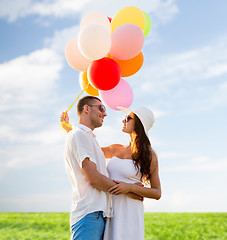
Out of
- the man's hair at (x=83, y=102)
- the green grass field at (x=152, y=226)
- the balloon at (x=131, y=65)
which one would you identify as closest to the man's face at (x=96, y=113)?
the man's hair at (x=83, y=102)

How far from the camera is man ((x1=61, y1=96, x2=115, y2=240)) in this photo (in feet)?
9.58

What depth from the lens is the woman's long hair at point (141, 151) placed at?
3381 millimetres

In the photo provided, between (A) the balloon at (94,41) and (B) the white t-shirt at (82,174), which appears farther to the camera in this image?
(A) the balloon at (94,41)

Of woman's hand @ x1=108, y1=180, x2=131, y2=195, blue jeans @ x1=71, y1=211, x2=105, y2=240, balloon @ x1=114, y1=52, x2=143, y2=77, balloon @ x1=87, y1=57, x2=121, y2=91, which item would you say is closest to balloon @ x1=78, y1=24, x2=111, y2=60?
balloon @ x1=87, y1=57, x2=121, y2=91

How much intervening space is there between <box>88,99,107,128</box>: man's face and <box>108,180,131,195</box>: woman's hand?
0.69 m

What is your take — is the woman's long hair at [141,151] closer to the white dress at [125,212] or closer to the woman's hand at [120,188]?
the white dress at [125,212]

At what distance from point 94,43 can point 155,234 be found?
6.19m

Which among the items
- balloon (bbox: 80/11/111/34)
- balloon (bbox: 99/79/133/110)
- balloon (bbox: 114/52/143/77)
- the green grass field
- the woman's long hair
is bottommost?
the green grass field

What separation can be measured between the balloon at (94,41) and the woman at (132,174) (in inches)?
30.2

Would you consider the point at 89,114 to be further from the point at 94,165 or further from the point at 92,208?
the point at 92,208

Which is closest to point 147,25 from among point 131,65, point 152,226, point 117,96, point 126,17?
point 126,17

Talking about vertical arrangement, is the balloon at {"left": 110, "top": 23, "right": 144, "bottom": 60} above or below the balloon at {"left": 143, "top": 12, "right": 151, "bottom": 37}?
below

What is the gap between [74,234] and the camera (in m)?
2.97

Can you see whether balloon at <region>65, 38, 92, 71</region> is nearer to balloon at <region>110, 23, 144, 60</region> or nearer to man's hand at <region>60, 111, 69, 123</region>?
balloon at <region>110, 23, 144, 60</region>
